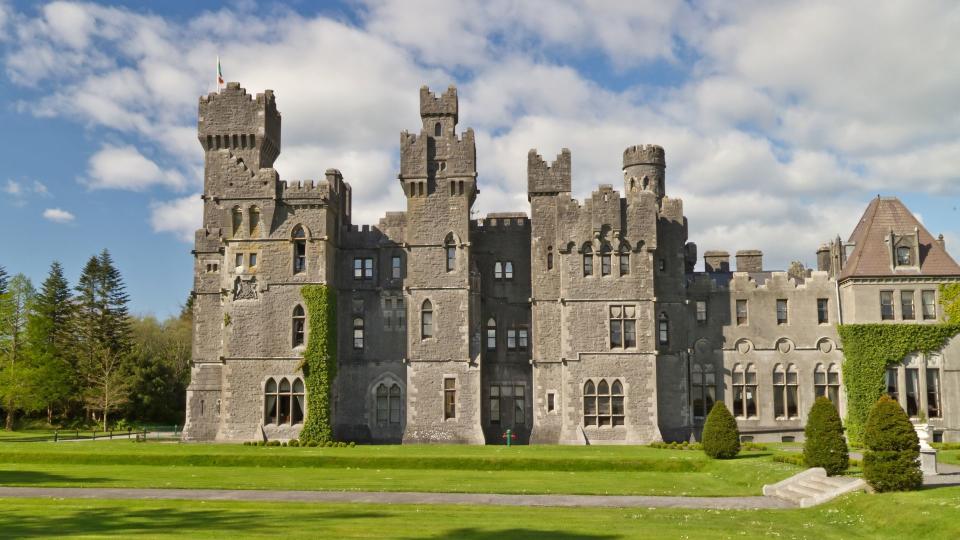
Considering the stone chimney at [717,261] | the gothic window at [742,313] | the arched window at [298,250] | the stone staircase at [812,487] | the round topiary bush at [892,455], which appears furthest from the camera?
the stone chimney at [717,261]

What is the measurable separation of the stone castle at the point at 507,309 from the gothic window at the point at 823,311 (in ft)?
0.18

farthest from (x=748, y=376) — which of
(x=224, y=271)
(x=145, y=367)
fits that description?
(x=145, y=367)

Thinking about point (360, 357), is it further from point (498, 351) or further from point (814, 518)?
point (814, 518)

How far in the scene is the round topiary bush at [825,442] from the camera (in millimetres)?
27750

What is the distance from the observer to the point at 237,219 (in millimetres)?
45750

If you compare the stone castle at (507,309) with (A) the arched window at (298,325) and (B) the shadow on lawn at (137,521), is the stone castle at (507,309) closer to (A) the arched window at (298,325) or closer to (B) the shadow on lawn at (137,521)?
(A) the arched window at (298,325)

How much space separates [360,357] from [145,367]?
109 feet

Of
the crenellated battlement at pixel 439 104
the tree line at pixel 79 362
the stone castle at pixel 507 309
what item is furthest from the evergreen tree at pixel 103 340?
the crenellated battlement at pixel 439 104

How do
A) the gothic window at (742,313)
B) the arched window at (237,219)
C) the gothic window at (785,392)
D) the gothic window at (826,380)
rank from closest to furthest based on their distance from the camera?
the arched window at (237,219) < the gothic window at (826,380) < the gothic window at (785,392) < the gothic window at (742,313)

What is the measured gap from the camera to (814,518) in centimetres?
2289

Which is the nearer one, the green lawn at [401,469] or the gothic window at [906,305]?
the green lawn at [401,469]

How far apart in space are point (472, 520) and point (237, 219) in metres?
29.0

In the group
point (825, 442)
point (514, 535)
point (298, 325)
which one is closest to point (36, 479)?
point (298, 325)

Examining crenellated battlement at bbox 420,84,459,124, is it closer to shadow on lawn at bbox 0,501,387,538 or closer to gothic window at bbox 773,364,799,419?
gothic window at bbox 773,364,799,419
